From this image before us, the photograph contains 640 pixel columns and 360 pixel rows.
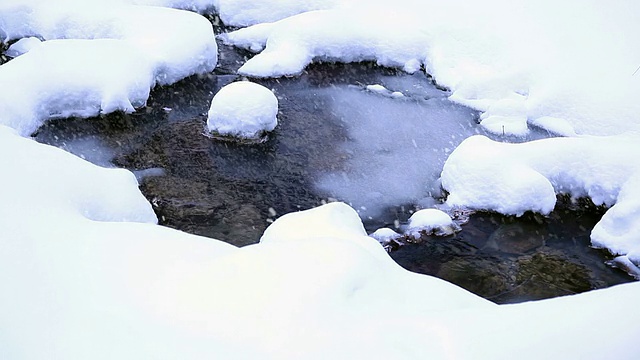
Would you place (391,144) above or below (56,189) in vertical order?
below

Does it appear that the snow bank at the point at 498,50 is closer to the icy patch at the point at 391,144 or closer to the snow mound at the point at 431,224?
the icy patch at the point at 391,144

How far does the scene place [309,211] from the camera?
4.59 metres

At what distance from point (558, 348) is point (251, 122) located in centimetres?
483

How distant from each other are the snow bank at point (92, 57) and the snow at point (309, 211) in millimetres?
24

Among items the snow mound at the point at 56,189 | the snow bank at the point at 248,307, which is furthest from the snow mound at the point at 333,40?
the snow bank at the point at 248,307

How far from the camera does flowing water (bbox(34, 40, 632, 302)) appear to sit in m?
5.32

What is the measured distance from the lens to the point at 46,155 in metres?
4.62

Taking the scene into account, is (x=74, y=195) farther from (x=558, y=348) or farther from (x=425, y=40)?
(x=425, y=40)

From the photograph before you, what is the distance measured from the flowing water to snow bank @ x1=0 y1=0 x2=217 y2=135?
19 cm

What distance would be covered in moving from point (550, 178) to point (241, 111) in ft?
10.7

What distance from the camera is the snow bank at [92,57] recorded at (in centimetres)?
665

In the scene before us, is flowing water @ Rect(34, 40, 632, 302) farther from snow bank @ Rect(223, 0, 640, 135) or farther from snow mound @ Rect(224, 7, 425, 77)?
snow mound @ Rect(224, 7, 425, 77)

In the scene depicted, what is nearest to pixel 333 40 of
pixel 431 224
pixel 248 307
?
pixel 431 224

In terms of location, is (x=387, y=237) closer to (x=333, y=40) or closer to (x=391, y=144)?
(x=391, y=144)
